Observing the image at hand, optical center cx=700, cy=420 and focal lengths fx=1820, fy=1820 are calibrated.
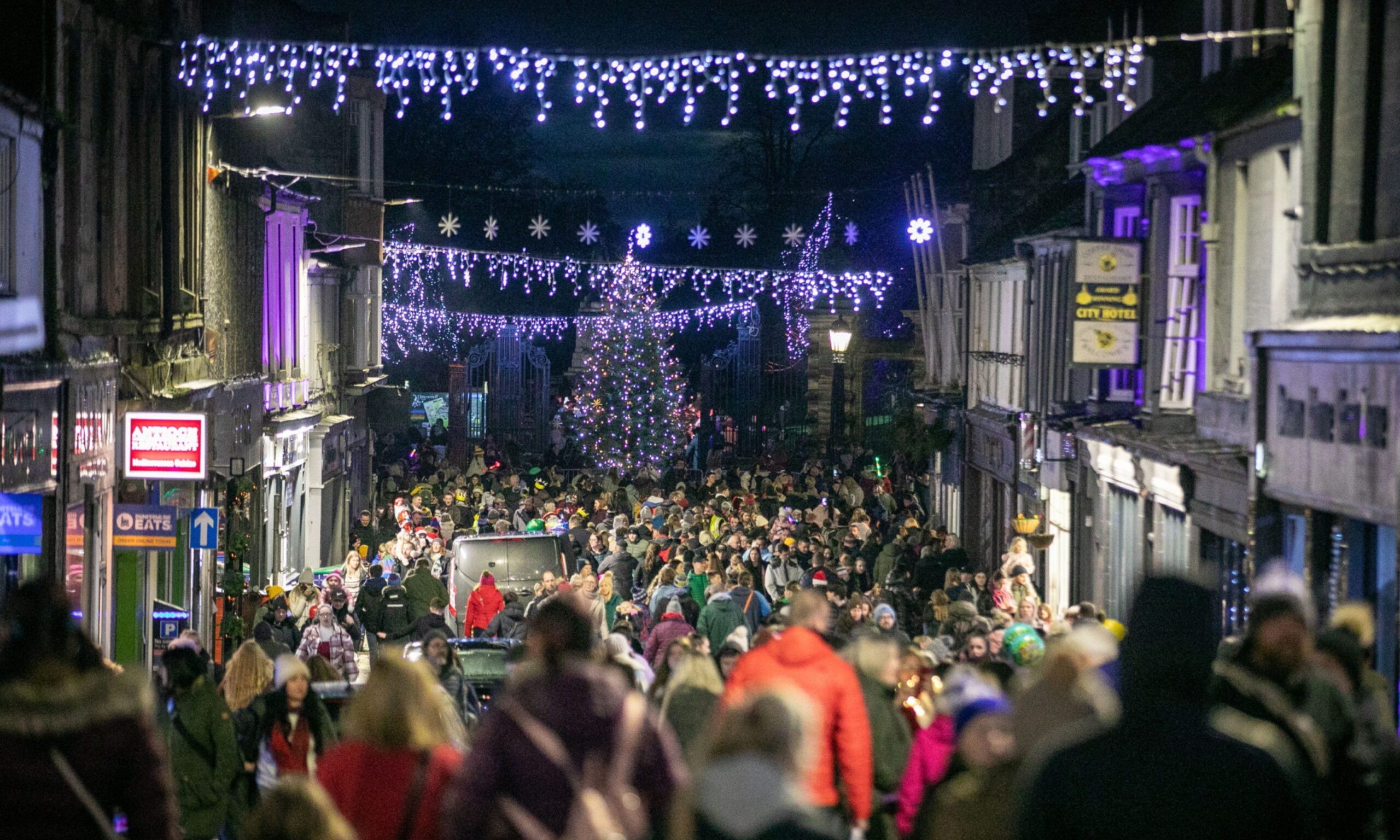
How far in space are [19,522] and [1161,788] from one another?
455 inches

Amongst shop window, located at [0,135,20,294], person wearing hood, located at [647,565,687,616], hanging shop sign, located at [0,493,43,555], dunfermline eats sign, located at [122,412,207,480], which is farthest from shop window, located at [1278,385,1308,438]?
dunfermline eats sign, located at [122,412,207,480]

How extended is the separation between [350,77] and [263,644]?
25135 millimetres

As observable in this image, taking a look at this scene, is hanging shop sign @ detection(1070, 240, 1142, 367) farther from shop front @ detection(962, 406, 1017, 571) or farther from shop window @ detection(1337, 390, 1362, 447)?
shop front @ detection(962, 406, 1017, 571)

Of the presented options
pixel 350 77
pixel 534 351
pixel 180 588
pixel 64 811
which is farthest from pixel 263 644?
pixel 534 351

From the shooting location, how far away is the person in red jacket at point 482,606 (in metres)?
20.3

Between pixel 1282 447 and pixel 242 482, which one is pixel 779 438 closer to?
pixel 242 482

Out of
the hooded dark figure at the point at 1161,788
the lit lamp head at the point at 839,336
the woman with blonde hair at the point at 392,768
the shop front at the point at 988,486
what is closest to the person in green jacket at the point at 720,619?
the woman with blonde hair at the point at 392,768

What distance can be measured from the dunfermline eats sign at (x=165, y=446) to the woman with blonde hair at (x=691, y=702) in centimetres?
1073

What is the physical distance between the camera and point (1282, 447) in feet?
47.9

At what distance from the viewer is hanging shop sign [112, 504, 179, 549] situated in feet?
58.7

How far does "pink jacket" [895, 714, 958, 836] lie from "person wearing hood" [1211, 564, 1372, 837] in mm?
1216

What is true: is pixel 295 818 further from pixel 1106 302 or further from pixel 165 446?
pixel 1106 302

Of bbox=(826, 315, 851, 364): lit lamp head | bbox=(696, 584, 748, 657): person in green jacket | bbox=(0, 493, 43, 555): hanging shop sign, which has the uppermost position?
bbox=(826, 315, 851, 364): lit lamp head

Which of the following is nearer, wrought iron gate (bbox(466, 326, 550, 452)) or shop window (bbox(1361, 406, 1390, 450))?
shop window (bbox(1361, 406, 1390, 450))
